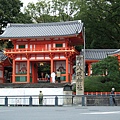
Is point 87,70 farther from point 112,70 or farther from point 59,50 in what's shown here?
point 112,70

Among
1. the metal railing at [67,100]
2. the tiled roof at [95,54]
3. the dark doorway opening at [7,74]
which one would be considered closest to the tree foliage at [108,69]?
the metal railing at [67,100]

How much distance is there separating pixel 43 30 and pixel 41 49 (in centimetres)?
386

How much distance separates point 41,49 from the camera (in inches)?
1795

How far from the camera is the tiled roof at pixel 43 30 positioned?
1793 inches

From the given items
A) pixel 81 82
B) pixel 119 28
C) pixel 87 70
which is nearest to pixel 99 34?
pixel 119 28

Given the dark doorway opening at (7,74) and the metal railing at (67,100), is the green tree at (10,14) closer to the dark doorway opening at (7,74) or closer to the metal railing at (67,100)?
the dark doorway opening at (7,74)

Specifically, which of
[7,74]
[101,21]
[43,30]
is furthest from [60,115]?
[101,21]

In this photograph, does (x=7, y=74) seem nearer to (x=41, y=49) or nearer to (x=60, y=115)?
(x=41, y=49)

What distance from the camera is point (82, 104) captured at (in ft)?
88.6

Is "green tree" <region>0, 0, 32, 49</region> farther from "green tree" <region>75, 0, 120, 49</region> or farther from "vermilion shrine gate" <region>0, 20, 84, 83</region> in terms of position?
"green tree" <region>75, 0, 120, 49</region>

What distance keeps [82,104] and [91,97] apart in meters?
1.24

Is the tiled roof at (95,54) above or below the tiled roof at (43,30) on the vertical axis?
below

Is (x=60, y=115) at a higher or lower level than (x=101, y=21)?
lower

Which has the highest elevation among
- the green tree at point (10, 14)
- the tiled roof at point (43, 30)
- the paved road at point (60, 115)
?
the green tree at point (10, 14)
